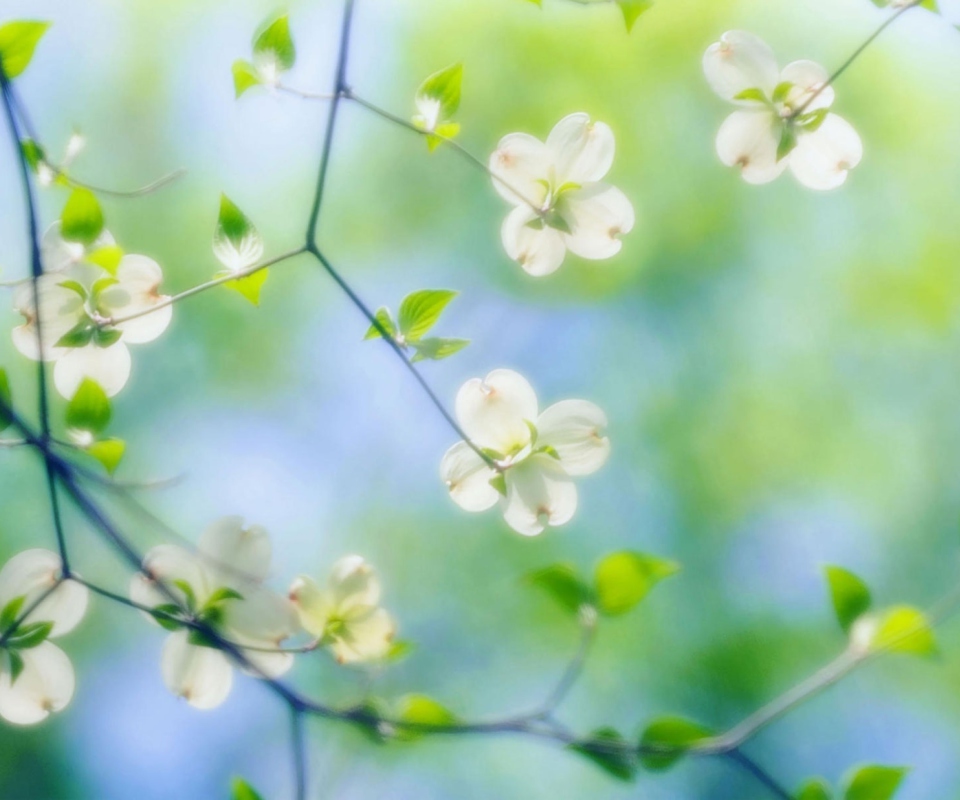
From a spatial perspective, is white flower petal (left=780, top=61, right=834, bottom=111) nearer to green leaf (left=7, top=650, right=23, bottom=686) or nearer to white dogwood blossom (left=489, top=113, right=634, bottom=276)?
white dogwood blossom (left=489, top=113, right=634, bottom=276)

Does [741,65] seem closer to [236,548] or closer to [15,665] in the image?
[236,548]

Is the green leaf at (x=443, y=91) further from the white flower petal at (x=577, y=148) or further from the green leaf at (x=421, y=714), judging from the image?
the green leaf at (x=421, y=714)

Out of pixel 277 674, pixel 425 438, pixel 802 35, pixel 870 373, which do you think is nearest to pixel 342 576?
pixel 277 674

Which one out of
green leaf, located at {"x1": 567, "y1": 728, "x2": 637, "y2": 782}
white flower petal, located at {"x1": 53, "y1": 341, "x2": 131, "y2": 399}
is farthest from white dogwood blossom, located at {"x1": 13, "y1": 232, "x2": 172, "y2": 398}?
green leaf, located at {"x1": 567, "y1": 728, "x2": 637, "y2": 782}

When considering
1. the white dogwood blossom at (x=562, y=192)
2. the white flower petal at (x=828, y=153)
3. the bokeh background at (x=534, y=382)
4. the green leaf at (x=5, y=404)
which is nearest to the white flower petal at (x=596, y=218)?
the white dogwood blossom at (x=562, y=192)

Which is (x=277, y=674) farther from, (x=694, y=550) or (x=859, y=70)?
(x=859, y=70)
